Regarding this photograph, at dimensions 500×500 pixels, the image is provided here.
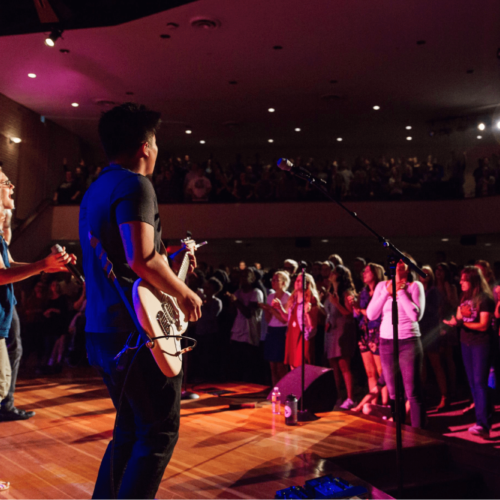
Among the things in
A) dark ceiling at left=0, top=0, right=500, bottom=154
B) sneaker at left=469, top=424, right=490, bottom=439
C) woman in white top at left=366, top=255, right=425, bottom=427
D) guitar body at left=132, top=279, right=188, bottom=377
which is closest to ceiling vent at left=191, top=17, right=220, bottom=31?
dark ceiling at left=0, top=0, right=500, bottom=154

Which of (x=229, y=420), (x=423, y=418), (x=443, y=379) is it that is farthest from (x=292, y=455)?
(x=443, y=379)

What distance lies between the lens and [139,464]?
1.48 metres

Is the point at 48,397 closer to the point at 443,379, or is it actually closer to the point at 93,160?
the point at 443,379

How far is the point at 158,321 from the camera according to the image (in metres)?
1.51

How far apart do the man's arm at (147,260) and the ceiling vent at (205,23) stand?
694 cm

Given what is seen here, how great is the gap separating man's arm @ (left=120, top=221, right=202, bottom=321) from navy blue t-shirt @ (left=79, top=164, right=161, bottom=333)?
33 mm

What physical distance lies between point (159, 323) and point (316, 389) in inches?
118

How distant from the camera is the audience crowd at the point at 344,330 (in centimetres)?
402

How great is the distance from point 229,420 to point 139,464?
2.76m

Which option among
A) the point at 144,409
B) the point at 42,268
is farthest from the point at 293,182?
the point at 144,409

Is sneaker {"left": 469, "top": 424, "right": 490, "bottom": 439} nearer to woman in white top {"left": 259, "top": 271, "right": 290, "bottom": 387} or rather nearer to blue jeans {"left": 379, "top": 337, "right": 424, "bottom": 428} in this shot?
blue jeans {"left": 379, "top": 337, "right": 424, "bottom": 428}

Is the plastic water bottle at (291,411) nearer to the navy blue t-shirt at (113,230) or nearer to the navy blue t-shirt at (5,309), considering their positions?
the navy blue t-shirt at (5,309)

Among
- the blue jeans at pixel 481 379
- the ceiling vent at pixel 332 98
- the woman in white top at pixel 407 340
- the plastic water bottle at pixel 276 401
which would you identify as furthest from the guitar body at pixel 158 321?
the ceiling vent at pixel 332 98

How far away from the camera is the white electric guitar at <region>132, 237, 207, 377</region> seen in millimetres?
1458
